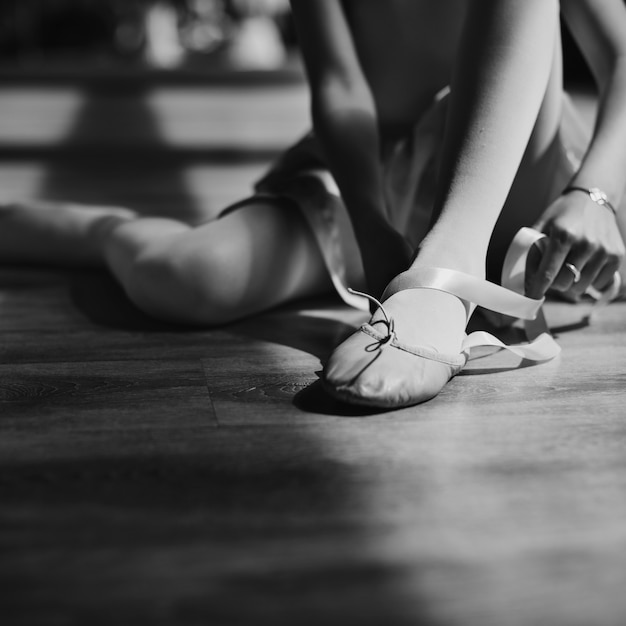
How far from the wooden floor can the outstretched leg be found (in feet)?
0.08

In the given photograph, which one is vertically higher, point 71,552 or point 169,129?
point 71,552

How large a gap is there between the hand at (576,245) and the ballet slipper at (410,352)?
2 cm

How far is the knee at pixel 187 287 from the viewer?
2.77 ft

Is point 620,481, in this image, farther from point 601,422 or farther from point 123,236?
point 123,236

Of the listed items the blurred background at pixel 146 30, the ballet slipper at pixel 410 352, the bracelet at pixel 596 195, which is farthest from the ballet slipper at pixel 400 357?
the blurred background at pixel 146 30

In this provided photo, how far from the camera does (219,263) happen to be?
85 cm

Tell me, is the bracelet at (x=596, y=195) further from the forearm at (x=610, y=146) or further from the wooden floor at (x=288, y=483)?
the wooden floor at (x=288, y=483)

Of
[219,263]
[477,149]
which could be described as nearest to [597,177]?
[477,149]

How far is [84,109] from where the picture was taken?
1937 millimetres

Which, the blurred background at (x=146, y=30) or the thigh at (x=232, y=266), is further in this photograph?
the blurred background at (x=146, y=30)

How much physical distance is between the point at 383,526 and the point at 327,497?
0.04 metres

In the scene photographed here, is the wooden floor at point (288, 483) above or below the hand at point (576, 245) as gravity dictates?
below

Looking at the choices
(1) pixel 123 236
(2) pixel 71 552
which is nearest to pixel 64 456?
(2) pixel 71 552

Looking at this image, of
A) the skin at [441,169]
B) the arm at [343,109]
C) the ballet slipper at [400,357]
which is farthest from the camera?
the arm at [343,109]
